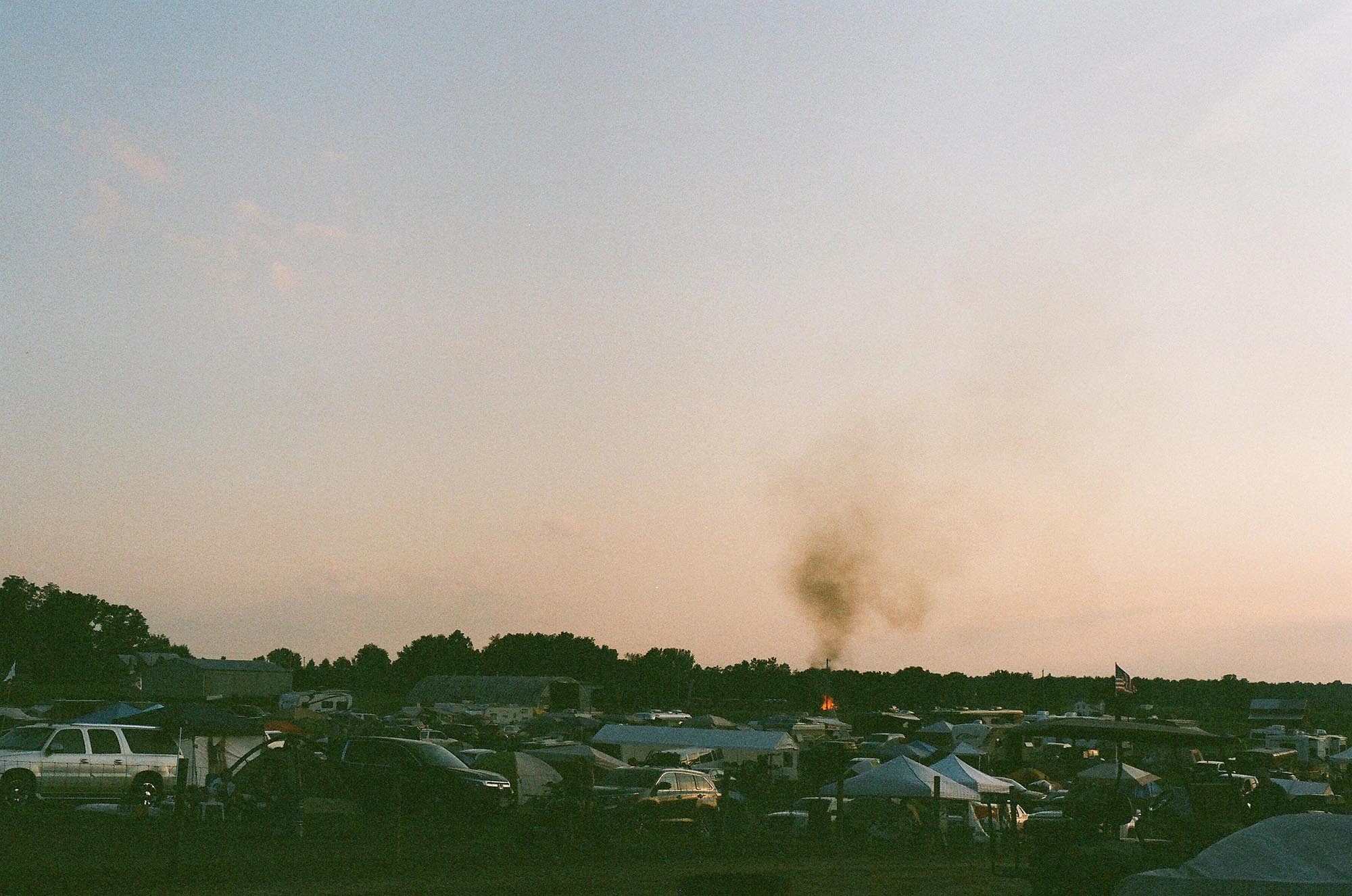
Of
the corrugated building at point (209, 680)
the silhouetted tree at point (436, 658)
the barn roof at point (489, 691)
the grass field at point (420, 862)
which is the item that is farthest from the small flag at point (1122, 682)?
the silhouetted tree at point (436, 658)

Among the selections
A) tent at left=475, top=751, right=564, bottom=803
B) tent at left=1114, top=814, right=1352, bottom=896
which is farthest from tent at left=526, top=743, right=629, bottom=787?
tent at left=1114, top=814, right=1352, bottom=896

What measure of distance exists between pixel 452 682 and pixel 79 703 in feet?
118

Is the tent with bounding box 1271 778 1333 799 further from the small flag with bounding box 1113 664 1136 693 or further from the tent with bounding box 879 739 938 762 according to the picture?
the tent with bounding box 879 739 938 762

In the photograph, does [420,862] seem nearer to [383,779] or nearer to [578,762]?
[383,779]

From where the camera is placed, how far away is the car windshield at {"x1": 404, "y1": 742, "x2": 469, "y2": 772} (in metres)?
27.9

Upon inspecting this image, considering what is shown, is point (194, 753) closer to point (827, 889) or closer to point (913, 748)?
point (827, 889)

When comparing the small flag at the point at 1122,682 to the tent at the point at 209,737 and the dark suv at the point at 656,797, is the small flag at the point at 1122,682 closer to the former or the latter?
the dark suv at the point at 656,797

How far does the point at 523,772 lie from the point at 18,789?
1107 cm

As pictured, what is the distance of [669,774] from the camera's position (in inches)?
1126

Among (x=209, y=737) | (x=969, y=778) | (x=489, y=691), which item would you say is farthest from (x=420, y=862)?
(x=489, y=691)

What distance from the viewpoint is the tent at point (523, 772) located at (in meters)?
29.1

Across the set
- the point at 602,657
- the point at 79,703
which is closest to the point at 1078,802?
the point at 79,703

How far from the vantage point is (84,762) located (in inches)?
957

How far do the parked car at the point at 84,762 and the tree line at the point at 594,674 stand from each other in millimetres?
70379
